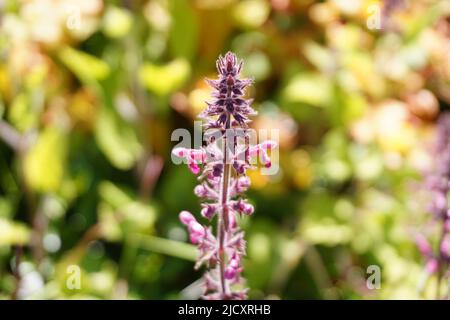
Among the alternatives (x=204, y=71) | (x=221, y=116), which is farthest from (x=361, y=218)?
(x=221, y=116)

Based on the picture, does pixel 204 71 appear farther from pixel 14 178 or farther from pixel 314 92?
pixel 14 178

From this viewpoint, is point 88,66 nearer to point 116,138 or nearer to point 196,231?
point 116,138

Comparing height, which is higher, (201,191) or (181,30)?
(181,30)

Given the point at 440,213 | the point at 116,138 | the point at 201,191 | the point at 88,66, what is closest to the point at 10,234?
the point at 116,138

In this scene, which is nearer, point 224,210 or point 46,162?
point 224,210

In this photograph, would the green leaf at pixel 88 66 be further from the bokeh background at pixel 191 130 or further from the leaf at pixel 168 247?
the leaf at pixel 168 247

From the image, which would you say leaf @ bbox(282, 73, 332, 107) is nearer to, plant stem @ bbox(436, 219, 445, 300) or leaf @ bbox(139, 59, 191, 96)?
leaf @ bbox(139, 59, 191, 96)
